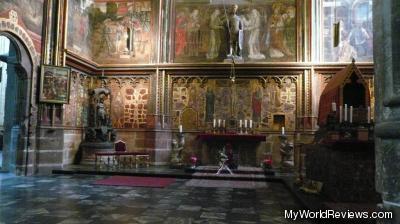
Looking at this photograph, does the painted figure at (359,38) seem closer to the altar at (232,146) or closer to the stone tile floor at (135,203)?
the altar at (232,146)

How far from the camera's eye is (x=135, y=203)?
6.28 metres

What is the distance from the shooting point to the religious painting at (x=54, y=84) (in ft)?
33.9

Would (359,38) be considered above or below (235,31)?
below

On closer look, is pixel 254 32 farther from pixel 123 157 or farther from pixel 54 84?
pixel 54 84

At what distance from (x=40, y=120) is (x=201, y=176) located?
5.31 metres

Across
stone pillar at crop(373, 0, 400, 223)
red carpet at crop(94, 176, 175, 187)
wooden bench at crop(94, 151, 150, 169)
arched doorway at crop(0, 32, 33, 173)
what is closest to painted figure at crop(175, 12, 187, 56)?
wooden bench at crop(94, 151, 150, 169)

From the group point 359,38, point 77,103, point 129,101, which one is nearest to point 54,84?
point 77,103

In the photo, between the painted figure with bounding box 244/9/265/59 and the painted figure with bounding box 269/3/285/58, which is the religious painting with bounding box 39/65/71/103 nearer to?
the painted figure with bounding box 244/9/265/59

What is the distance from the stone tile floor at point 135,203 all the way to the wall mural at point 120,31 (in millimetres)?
6584

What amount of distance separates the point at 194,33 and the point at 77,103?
18.0 ft

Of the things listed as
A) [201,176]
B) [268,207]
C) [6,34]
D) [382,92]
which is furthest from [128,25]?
[382,92]

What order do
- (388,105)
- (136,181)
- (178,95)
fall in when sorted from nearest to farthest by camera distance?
(388,105) < (136,181) < (178,95)

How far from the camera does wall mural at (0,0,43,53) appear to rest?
9.04 m

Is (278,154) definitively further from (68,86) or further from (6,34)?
(6,34)
